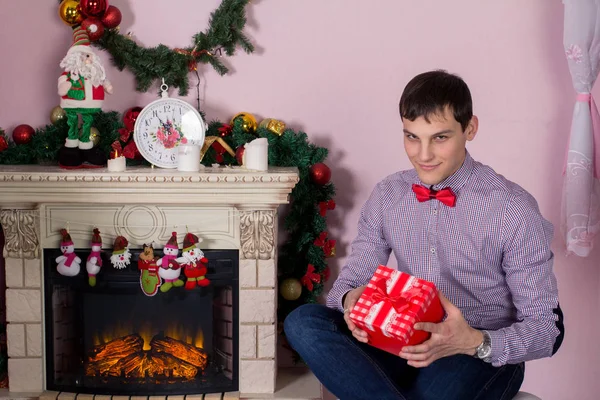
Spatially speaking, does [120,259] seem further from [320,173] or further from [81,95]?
[320,173]

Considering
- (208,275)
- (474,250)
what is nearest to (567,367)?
(474,250)

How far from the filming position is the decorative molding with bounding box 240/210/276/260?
259cm

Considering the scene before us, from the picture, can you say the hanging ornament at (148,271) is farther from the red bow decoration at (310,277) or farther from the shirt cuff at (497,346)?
the shirt cuff at (497,346)

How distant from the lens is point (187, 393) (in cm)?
270

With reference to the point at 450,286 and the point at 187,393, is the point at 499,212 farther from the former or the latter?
the point at 187,393

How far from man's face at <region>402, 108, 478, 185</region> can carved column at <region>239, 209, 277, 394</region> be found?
729 millimetres

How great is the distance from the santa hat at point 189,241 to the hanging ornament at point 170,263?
31mm

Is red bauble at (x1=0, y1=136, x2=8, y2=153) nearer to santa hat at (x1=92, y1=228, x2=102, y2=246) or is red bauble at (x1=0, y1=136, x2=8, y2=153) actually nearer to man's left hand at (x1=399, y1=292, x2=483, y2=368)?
santa hat at (x1=92, y1=228, x2=102, y2=246)

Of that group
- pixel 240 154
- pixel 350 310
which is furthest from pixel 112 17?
pixel 350 310

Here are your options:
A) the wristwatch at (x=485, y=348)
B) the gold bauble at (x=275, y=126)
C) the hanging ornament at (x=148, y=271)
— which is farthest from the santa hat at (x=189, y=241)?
the wristwatch at (x=485, y=348)

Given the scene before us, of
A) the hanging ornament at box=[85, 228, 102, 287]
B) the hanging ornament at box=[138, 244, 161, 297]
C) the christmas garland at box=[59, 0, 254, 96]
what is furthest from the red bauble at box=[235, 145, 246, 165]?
the hanging ornament at box=[85, 228, 102, 287]

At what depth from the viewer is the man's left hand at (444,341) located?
1766 mm

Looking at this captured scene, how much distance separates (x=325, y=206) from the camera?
2.79 m

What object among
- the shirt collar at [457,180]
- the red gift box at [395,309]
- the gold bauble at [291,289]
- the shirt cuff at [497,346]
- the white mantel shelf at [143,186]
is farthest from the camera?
the gold bauble at [291,289]
